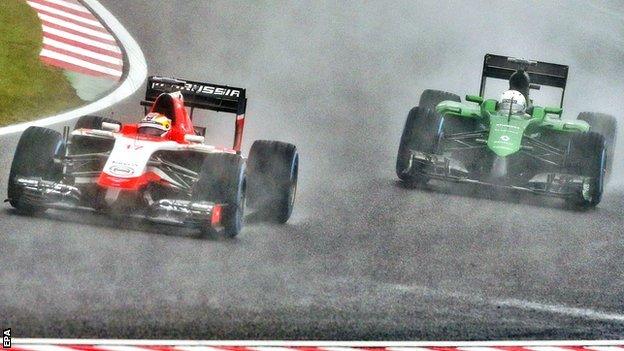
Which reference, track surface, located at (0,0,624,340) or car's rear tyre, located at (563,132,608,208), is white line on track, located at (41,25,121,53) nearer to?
track surface, located at (0,0,624,340)

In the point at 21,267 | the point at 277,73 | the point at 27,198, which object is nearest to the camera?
the point at 21,267

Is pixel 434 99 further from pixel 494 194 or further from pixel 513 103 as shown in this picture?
pixel 494 194

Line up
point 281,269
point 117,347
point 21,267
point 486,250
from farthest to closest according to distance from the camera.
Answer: point 486,250
point 281,269
point 21,267
point 117,347

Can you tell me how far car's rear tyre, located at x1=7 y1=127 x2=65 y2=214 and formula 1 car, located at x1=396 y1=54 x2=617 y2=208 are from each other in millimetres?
Answer: 5250

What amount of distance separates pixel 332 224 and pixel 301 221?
298mm

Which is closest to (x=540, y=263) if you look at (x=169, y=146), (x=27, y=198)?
(x=169, y=146)

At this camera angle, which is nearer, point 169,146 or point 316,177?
point 169,146

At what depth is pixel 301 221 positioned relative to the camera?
14.7 m

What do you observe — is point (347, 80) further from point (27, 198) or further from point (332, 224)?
point (27, 198)

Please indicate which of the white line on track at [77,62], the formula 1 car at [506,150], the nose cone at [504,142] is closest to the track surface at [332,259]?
the formula 1 car at [506,150]

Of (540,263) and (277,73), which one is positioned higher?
(277,73)

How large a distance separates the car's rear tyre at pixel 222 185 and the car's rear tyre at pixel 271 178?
1.06 meters

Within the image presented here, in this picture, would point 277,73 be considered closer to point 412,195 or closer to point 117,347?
point 412,195

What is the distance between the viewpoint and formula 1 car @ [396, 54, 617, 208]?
56.5 ft
